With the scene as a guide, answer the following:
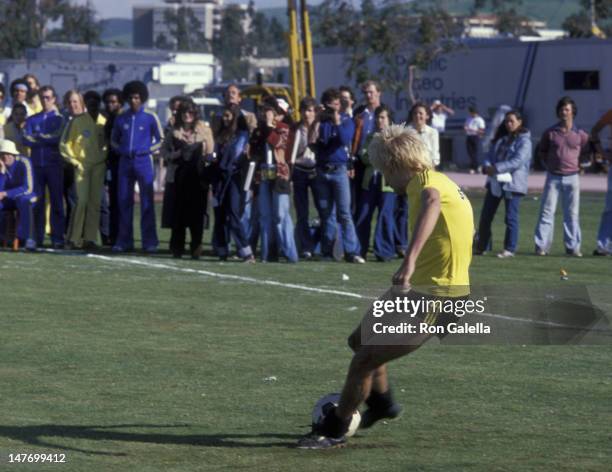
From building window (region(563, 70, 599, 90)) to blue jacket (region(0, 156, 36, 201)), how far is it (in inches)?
1044

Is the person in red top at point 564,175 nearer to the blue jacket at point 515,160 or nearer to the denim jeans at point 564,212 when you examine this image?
the denim jeans at point 564,212

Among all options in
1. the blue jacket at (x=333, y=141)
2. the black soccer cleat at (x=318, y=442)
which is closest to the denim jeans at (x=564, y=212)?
the blue jacket at (x=333, y=141)

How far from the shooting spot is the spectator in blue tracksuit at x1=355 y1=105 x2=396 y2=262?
17.2 m

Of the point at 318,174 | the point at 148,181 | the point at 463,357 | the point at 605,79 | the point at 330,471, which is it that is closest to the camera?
the point at 330,471

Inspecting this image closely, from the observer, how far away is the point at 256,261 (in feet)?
56.6

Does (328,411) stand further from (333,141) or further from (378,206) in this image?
(378,206)

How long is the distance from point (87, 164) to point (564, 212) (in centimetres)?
610

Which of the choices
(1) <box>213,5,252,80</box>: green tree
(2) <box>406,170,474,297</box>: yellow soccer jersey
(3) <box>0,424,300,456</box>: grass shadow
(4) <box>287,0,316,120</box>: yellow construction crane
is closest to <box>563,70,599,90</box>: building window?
(4) <box>287,0,316,120</box>: yellow construction crane

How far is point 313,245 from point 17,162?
387 cm

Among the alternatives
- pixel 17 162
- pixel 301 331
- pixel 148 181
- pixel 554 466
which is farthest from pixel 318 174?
pixel 554 466

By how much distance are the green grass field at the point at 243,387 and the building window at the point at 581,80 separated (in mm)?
28493

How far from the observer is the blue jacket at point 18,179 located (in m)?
18.2

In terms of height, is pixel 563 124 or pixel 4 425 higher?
pixel 563 124

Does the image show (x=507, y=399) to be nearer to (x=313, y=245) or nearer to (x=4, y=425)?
(x=4, y=425)
